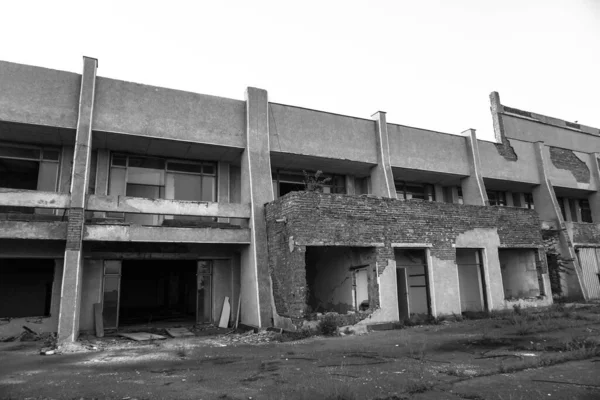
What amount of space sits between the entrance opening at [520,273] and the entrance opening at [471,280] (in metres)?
1.66

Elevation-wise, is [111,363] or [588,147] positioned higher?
[588,147]

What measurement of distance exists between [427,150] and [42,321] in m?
16.1

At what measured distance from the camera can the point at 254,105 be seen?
628 inches

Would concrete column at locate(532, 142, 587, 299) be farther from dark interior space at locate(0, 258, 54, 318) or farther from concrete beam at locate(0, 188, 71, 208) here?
dark interior space at locate(0, 258, 54, 318)

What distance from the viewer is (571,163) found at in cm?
2378

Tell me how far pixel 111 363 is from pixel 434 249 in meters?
10.5

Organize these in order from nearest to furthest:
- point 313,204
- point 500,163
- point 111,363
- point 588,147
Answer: point 111,363, point 313,204, point 500,163, point 588,147

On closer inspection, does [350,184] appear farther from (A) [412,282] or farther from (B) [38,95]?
(B) [38,95]

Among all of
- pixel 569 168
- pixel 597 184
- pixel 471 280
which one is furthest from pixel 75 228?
pixel 597 184

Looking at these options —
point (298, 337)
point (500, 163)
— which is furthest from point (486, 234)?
point (298, 337)

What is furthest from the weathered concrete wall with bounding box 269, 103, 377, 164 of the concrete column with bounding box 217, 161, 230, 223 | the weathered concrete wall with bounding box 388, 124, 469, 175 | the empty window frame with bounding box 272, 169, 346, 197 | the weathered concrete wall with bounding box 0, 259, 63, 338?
the weathered concrete wall with bounding box 0, 259, 63, 338

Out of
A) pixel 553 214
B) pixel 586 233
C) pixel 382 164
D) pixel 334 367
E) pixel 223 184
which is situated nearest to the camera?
pixel 334 367

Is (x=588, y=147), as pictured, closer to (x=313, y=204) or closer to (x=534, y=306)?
(x=534, y=306)

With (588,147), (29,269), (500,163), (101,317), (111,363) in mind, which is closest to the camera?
(111,363)
